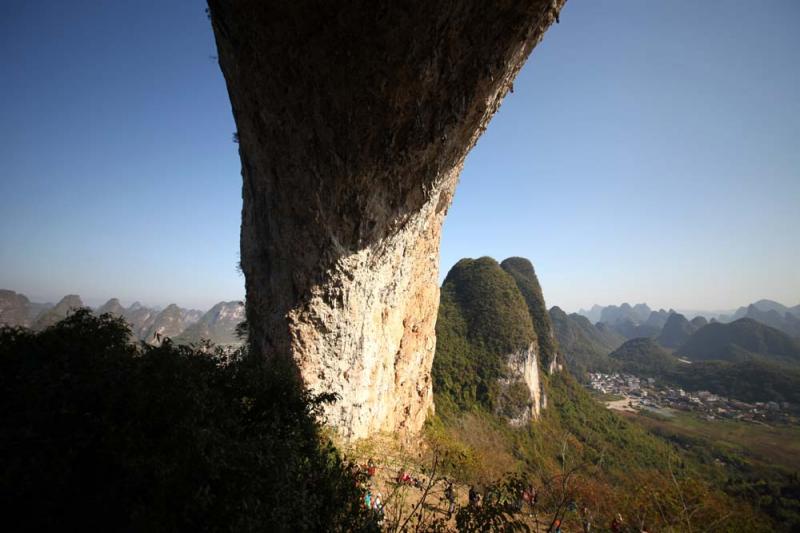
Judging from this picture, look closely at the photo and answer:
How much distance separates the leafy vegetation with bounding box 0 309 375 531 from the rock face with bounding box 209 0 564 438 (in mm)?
4024

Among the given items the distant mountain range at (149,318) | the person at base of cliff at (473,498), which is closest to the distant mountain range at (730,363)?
the person at base of cliff at (473,498)

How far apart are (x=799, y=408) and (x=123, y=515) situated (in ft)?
322

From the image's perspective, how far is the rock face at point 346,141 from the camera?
4.95 m

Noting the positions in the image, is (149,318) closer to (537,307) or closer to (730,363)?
(537,307)

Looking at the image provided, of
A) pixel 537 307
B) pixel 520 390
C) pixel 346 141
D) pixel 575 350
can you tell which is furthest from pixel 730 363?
pixel 346 141

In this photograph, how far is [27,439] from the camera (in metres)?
2.98

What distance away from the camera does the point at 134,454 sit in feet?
10.2

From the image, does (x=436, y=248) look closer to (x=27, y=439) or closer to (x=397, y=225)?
(x=397, y=225)

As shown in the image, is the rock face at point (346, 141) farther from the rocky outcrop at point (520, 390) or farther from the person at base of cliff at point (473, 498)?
the rocky outcrop at point (520, 390)

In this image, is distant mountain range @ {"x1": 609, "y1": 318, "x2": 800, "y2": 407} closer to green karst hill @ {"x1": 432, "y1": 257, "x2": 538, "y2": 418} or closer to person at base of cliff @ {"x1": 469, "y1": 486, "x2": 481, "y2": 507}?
green karst hill @ {"x1": 432, "y1": 257, "x2": 538, "y2": 418}

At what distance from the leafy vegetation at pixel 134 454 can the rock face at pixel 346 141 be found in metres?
4.02

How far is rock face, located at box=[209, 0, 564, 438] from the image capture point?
Result: 4945 millimetres

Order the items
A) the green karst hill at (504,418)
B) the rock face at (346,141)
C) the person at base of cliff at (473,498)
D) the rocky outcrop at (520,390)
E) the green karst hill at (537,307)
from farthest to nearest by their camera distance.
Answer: the green karst hill at (537,307) < the rocky outcrop at (520,390) < the green karst hill at (504,418) < the rock face at (346,141) < the person at base of cliff at (473,498)

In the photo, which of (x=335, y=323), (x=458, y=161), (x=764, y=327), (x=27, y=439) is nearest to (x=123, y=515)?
(x=27, y=439)
